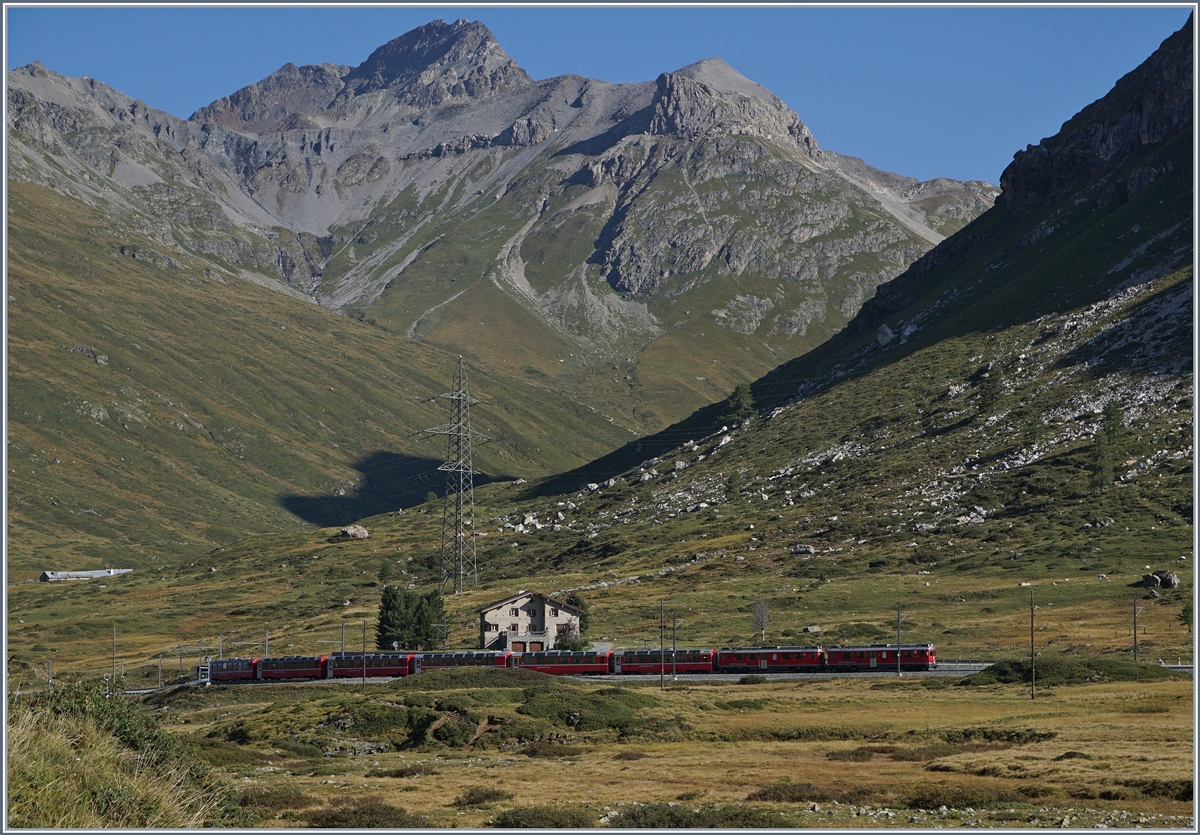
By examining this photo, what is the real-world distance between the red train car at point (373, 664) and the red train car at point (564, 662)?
10571 mm

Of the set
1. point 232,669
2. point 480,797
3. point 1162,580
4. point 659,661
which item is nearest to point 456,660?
point 659,661

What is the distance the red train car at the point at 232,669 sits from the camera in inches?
4626

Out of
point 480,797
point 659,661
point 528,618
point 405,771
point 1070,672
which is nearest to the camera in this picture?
point 480,797

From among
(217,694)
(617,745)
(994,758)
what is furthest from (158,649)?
(994,758)

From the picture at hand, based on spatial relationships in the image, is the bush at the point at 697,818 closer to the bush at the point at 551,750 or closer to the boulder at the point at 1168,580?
the bush at the point at 551,750

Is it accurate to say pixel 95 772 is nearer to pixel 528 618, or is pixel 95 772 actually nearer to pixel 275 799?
pixel 275 799

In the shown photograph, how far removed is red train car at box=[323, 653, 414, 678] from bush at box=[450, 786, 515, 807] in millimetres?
60929

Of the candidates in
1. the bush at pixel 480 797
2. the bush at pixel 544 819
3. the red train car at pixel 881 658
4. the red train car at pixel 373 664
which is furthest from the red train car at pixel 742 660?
the bush at pixel 544 819

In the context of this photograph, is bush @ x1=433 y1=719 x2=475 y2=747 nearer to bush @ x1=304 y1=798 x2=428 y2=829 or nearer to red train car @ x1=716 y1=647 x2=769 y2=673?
bush @ x1=304 y1=798 x2=428 y2=829

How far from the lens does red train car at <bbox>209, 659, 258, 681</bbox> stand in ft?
385

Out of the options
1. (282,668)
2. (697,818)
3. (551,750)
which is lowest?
(551,750)

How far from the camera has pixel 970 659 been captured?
110938 millimetres

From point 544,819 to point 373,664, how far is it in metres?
73.0

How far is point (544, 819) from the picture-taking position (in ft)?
147
